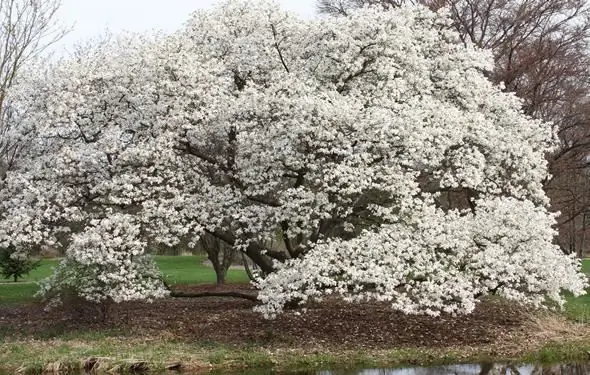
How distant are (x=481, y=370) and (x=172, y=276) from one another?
25.6m

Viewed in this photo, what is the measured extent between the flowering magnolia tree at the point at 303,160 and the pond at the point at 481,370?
1.67 meters

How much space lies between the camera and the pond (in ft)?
49.1

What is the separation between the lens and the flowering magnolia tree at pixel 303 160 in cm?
1766

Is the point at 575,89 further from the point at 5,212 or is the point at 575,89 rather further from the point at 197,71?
the point at 5,212

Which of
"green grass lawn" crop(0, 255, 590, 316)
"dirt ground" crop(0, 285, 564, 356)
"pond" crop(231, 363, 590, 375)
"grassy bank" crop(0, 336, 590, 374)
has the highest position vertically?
"green grass lawn" crop(0, 255, 590, 316)

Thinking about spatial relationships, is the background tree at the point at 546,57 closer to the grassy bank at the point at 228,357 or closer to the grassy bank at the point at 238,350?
the grassy bank at the point at 238,350

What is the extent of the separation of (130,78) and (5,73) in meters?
4.43

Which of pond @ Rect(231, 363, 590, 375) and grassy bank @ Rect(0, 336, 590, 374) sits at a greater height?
grassy bank @ Rect(0, 336, 590, 374)

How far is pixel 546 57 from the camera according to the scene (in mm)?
29109

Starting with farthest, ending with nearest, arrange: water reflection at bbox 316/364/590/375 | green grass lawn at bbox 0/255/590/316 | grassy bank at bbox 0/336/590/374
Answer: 1. green grass lawn at bbox 0/255/590/316
2. grassy bank at bbox 0/336/590/374
3. water reflection at bbox 316/364/590/375

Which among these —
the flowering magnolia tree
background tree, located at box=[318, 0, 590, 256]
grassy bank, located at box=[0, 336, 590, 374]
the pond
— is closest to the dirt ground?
grassy bank, located at box=[0, 336, 590, 374]

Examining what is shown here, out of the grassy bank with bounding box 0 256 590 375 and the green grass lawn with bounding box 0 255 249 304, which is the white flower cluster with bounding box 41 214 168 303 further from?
the green grass lawn with bounding box 0 255 249 304

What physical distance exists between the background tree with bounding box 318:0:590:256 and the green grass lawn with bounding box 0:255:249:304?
15762 mm

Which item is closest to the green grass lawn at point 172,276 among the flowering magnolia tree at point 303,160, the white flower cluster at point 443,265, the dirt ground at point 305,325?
the dirt ground at point 305,325
